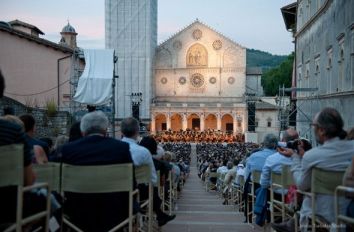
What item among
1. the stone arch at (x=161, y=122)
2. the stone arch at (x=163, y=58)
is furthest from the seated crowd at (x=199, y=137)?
the stone arch at (x=163, y=58)

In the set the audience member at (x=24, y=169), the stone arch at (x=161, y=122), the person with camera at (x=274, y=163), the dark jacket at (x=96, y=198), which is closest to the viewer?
the audience member at (x=24, y=169)

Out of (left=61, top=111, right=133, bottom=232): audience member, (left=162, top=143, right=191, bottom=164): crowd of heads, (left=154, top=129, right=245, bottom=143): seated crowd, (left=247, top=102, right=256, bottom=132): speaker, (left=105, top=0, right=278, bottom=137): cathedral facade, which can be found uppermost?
(left=105, top=0, right=278, bottom=137): cathedral facade

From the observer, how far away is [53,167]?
430 cm

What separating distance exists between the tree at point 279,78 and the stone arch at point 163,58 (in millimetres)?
20155

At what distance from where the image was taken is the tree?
77625 mm

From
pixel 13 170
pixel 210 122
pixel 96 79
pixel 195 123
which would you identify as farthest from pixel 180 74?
pixel 13 170

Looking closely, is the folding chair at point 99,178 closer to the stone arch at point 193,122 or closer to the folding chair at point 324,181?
the folding chair at point 324,181

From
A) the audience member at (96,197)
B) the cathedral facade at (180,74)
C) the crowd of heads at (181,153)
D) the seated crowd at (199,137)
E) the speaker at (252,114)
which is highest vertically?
the cathedral facade at (180,74)

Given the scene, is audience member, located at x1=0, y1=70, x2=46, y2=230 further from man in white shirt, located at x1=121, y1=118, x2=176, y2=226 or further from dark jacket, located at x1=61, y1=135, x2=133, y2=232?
man in white shirt, located at x1=121, y1=118, x2=176, y2=226

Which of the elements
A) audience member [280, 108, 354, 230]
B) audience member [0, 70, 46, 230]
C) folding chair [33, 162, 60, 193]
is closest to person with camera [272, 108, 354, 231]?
audience member [280, 108, 354, 230]

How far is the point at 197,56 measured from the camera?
6050cm

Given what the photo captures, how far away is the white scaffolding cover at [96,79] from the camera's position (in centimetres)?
1617

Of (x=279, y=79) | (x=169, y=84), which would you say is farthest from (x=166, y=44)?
(x=279, y=79)

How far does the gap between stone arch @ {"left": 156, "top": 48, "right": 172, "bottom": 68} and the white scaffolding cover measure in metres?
43.9
